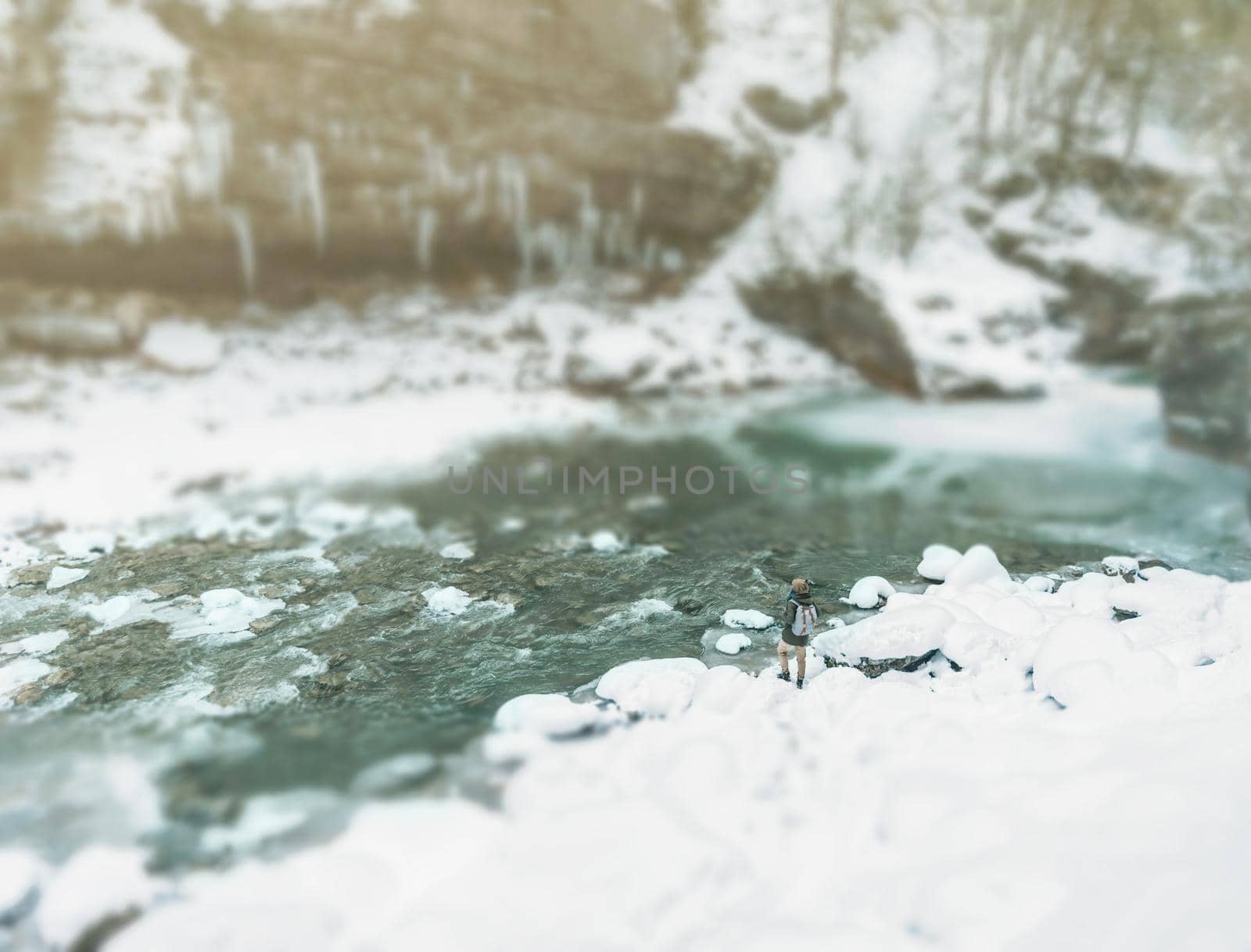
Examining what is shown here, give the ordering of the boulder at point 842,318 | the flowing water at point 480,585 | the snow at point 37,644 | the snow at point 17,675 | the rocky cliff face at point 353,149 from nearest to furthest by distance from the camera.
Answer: the flowing water at point 480,585, the snow at point 17,675, the snow at point 37,644, the rocky cliff face at point 353,149, the boulder at point 842,318

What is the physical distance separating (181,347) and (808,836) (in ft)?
43.7

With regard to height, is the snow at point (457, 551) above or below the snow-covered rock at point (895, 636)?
below

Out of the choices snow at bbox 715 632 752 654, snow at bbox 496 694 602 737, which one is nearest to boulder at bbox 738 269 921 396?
snow at bbox 715 632 752 654

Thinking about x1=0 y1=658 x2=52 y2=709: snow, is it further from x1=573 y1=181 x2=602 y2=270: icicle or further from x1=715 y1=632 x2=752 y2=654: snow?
x1=573 y1=181 x2=602 y2=270: icicle

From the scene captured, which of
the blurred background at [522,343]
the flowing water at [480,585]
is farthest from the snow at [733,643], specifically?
the blurred background at [522,343]

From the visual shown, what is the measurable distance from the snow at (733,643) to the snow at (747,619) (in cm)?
26

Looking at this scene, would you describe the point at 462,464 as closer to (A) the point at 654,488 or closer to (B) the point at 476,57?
(A) the point at 654,488

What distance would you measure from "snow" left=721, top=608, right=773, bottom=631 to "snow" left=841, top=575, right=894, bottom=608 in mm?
917

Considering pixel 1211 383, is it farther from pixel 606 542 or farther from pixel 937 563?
pixel 606 542

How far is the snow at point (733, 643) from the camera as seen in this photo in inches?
216

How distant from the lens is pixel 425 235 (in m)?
14.3

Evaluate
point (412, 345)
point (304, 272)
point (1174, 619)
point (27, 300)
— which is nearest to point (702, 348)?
point (412, 345)

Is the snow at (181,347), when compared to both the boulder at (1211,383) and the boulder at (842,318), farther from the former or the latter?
the boulder at (1211,383)

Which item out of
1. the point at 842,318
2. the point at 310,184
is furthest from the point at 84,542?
the point at 842,318
